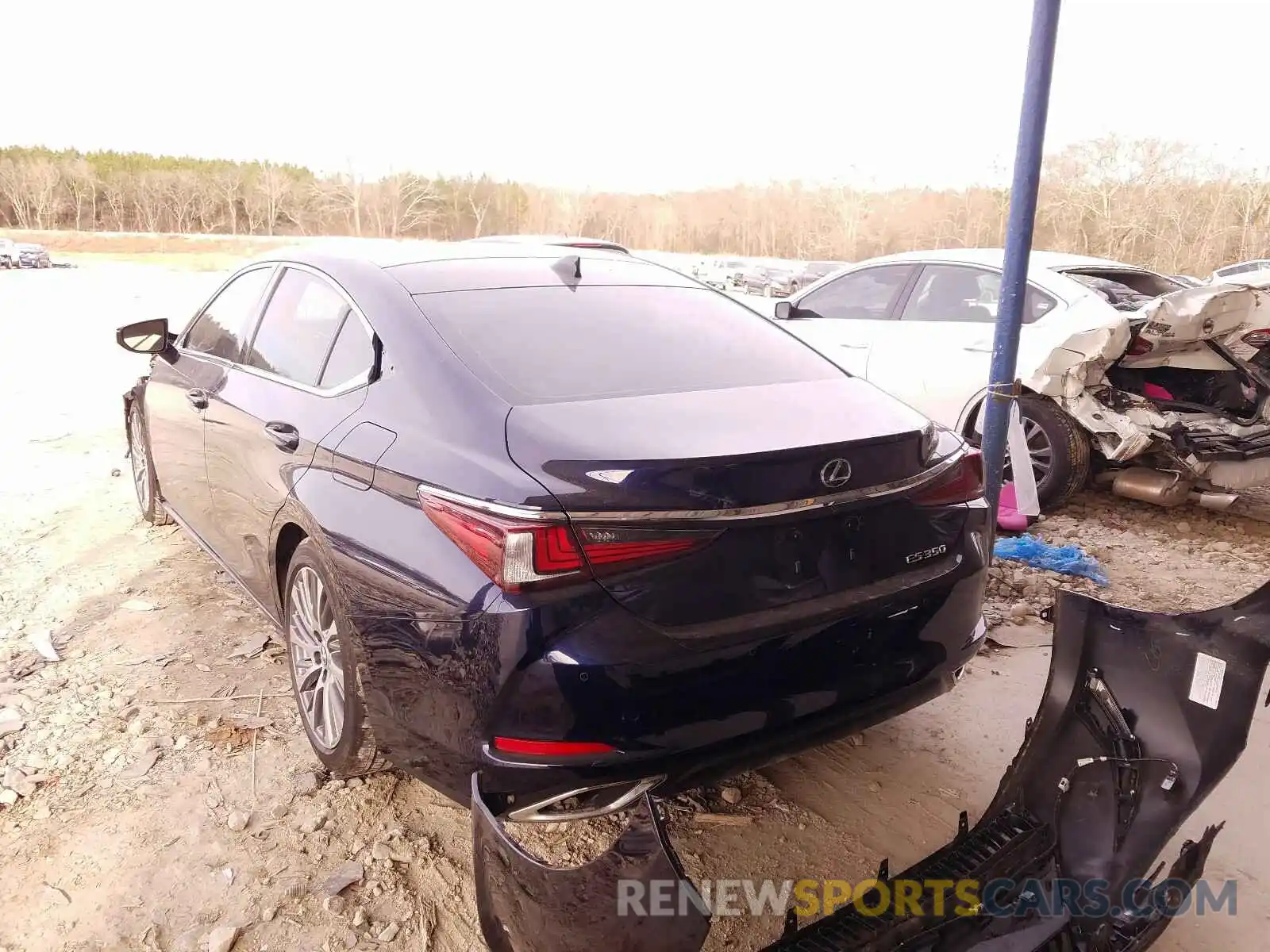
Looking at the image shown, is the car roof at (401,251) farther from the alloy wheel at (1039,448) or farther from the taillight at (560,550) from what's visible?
the alloy wheel at (1039,448)

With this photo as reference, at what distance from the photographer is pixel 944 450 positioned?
2430 mm

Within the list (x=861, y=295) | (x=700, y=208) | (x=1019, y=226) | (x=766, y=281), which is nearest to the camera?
(x=1019, y=226)

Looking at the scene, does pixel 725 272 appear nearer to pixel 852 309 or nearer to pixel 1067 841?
pixel 852 309

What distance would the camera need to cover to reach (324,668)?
267cm

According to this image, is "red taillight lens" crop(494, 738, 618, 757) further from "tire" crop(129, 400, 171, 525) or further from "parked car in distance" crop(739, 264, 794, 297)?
"parked car in distance" crop(739, 264, 794, 297)

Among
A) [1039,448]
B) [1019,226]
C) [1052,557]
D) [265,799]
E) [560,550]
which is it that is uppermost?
[1019,226]

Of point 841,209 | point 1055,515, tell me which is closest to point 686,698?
point 1055,515

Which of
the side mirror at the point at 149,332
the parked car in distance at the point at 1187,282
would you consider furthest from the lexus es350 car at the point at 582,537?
the parked car in distance at the point at 1187,282

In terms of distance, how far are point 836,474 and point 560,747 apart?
867 millimetres

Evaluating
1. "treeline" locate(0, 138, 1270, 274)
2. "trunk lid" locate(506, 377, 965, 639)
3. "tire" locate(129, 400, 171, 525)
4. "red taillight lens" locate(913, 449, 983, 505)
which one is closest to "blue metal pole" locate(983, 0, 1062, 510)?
"red taillight lens" locate(913, 449, 983, 505)

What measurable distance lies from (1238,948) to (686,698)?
152cm

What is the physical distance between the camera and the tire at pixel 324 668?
2.33 m

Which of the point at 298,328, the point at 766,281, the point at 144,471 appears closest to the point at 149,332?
the point at 144,471

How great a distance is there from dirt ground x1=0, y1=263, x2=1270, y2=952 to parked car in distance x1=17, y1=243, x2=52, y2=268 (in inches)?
1621
